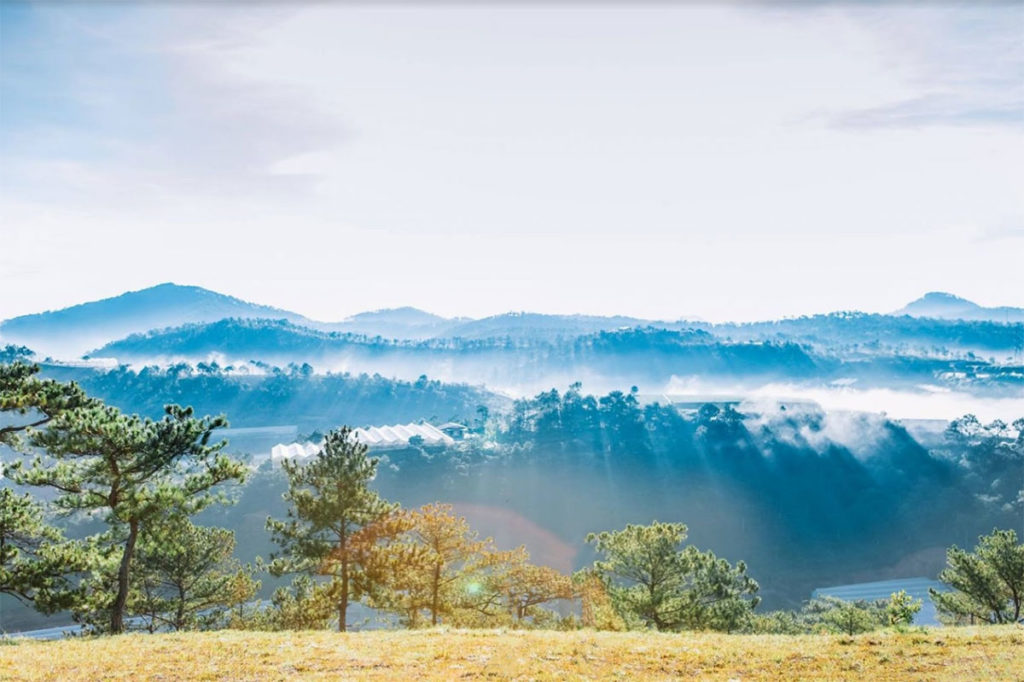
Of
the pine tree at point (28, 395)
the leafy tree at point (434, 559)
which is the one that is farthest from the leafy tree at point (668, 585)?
the pine tree at point (28, 395)

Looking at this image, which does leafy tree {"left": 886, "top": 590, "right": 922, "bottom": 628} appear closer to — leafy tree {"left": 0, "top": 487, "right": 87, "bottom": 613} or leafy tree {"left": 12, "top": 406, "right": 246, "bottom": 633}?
leafy tree {"left": 12, "top": 406, "right": 246, "bottom": 633}

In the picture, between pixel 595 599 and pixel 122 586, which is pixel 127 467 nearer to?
pixel 122 586

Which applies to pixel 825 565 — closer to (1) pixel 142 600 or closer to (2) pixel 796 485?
(2) pixel 796 485

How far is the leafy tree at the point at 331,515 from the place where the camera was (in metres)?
29.0

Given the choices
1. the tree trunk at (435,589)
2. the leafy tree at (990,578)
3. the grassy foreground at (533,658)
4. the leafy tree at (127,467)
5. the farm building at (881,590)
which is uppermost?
the leafy tree at (127,467)

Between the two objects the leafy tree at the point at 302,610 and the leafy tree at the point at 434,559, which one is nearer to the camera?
the leafy tree at the point at 434,559

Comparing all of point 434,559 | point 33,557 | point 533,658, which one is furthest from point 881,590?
point 33,557

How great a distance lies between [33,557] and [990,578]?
158ft

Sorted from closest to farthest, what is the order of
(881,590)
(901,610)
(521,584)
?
(901,610), (521,584), (881,590)

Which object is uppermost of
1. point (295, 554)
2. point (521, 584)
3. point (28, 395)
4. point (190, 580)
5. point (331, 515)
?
point (28, 395)

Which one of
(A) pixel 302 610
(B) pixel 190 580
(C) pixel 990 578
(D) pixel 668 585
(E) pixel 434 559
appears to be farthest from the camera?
(C) pixel 990 578

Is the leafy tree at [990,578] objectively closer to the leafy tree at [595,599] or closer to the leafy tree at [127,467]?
the leafy tree at [595,599]

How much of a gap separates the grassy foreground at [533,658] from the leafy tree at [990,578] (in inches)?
847

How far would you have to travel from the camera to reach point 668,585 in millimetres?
34219
